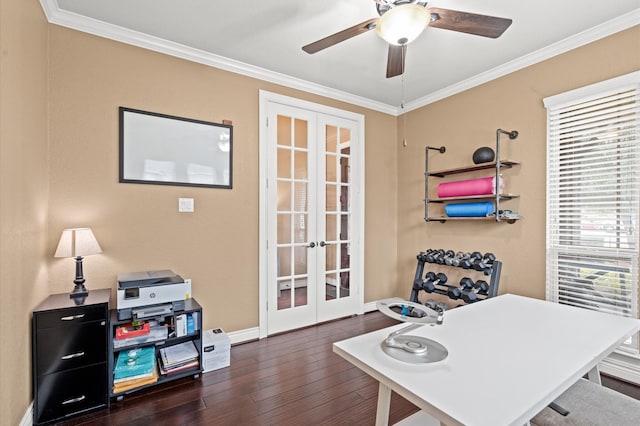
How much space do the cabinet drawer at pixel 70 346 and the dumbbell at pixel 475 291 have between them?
302cm

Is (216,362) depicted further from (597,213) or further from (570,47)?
(570,47)

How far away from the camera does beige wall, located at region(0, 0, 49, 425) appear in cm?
145

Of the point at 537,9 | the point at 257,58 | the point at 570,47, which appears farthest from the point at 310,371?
the point at 570,47

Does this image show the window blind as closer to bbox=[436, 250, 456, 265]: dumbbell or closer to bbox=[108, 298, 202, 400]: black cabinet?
bbox=[436, 250, 456, 265]: dumbbell

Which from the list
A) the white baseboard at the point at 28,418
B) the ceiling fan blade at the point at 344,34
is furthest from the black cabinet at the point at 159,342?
the ceiling fan blade at the point at 344,34

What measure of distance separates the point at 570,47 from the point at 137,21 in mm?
3571

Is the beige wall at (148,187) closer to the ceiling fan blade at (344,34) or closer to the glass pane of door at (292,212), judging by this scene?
the glass pane of door at (292,212)

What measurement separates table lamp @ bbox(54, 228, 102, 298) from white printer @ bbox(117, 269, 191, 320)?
0.25m

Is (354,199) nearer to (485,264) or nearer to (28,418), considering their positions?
(485,264)

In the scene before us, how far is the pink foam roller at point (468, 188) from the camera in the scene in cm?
296

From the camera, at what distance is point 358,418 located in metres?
1.92

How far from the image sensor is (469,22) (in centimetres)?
173

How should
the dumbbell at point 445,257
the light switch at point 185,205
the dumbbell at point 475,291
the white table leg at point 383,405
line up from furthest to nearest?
the dumbbell at point 445,257, the dumbbell at point 475,291, the light switch at point 185,205, the white table leg at point 383,405

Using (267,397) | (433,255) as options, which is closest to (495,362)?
(267,397)
